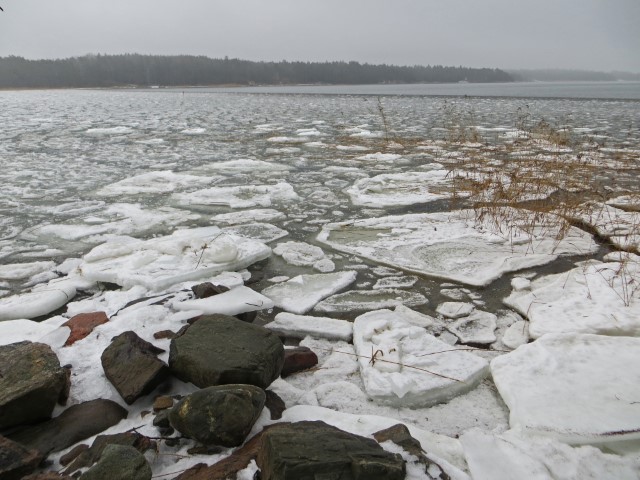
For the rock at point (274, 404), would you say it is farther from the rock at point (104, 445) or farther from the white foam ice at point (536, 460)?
the white foam ice at point (536, 460)

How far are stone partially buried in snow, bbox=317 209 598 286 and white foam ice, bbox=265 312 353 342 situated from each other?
923 mm

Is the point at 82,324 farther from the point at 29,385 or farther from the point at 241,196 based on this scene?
the point at 241,196

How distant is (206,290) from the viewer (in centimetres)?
246

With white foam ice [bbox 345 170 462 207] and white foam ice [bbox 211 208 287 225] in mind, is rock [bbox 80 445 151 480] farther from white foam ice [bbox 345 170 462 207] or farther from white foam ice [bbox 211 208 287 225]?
white foam ice [bbox 345 170 462 207]

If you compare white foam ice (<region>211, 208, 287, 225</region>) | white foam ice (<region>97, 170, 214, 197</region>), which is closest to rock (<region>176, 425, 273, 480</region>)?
white foam ice (<region>211, 208, 287, 225</region>)

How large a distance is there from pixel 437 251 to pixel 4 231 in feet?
11.7

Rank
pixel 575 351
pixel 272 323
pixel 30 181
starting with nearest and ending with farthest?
1. pixel 575 351
2. pixel 272 323
3. pixel 30 181

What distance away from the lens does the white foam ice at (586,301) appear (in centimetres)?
222

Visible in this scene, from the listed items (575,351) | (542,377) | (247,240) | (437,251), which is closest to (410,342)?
(542,377)

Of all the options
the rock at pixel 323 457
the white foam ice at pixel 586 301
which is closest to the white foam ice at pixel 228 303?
the rock at pixel 323 457

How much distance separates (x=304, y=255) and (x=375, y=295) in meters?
0.78

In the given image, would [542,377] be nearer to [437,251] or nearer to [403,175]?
[437,251]

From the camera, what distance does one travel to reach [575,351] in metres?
1.96

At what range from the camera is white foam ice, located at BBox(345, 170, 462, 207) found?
4742 mm
